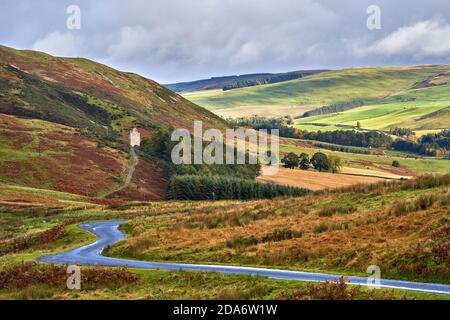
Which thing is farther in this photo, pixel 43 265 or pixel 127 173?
pixel 127 173

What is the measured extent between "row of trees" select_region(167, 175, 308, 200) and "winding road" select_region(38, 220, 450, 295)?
244 feet

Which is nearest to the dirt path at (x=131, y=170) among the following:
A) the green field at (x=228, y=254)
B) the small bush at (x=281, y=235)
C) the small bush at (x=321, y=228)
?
the green field at (x=228, y=254)

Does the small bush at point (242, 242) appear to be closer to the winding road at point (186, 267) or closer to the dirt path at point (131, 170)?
the winding road at point (186, 267)

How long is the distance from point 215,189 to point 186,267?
324 feet

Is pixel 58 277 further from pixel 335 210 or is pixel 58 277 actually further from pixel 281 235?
pixel 335 210

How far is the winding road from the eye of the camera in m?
24.4

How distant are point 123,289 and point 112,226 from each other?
120 feet

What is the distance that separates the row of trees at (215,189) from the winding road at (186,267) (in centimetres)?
7449

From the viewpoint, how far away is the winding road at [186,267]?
80.1 feet

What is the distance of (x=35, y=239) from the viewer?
5409 cm

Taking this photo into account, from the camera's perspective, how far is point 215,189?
13150cm
